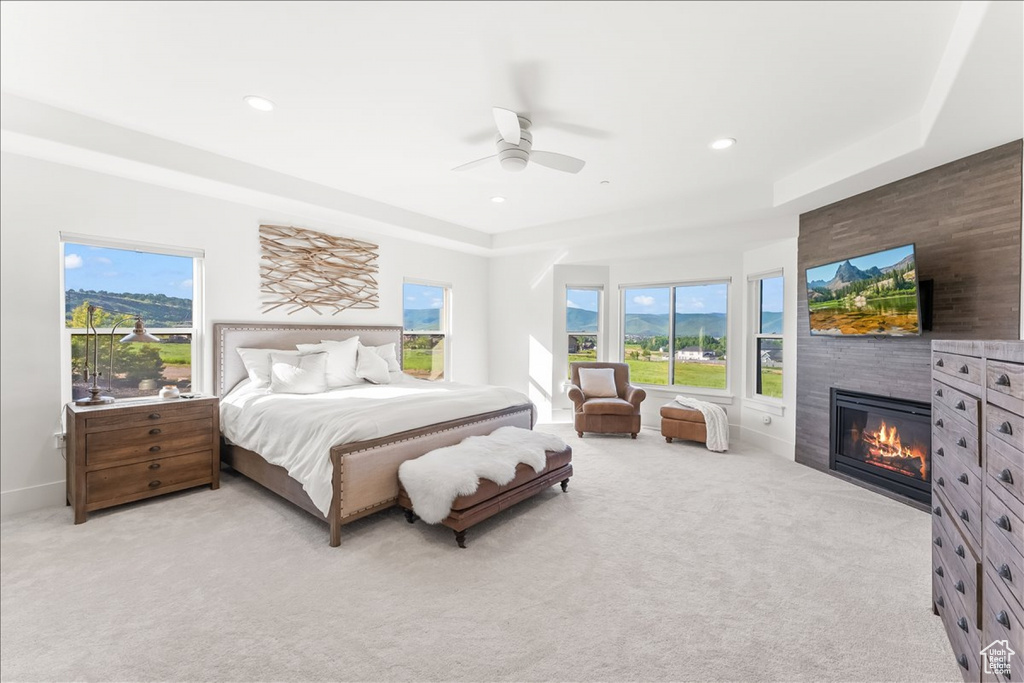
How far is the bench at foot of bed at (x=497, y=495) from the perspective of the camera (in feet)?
8.42

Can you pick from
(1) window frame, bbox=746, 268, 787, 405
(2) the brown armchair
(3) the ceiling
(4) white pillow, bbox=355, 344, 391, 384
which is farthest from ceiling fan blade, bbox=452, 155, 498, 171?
(1) window frame, bbox=746, 268, 787, 405

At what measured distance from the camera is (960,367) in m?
1.63

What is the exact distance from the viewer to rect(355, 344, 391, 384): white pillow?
4.58 meters

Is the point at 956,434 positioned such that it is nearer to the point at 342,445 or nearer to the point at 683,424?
the point at 342,445

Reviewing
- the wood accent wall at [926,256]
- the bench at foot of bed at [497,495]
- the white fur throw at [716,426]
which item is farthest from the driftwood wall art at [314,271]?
the wood accent wall at [926,256]

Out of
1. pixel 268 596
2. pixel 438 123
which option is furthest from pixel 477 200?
pixel 268 596

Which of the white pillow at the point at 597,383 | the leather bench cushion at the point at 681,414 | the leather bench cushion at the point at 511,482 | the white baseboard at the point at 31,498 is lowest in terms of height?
the white baseboard at the point at 31,498

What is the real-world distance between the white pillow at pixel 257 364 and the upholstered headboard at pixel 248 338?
0.31 feet

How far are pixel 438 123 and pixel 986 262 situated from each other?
380 centimetres

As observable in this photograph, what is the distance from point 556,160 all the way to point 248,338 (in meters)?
3.37

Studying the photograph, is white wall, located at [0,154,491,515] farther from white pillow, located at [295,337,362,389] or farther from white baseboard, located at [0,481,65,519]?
white pillow, located at [295,337,362,389]

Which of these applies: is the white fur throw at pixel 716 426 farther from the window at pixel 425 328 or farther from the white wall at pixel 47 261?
the white wall at pixel 47 261

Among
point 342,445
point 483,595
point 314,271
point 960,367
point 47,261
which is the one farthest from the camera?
point 314,271

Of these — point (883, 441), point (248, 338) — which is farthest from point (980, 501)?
point (248, 338)
